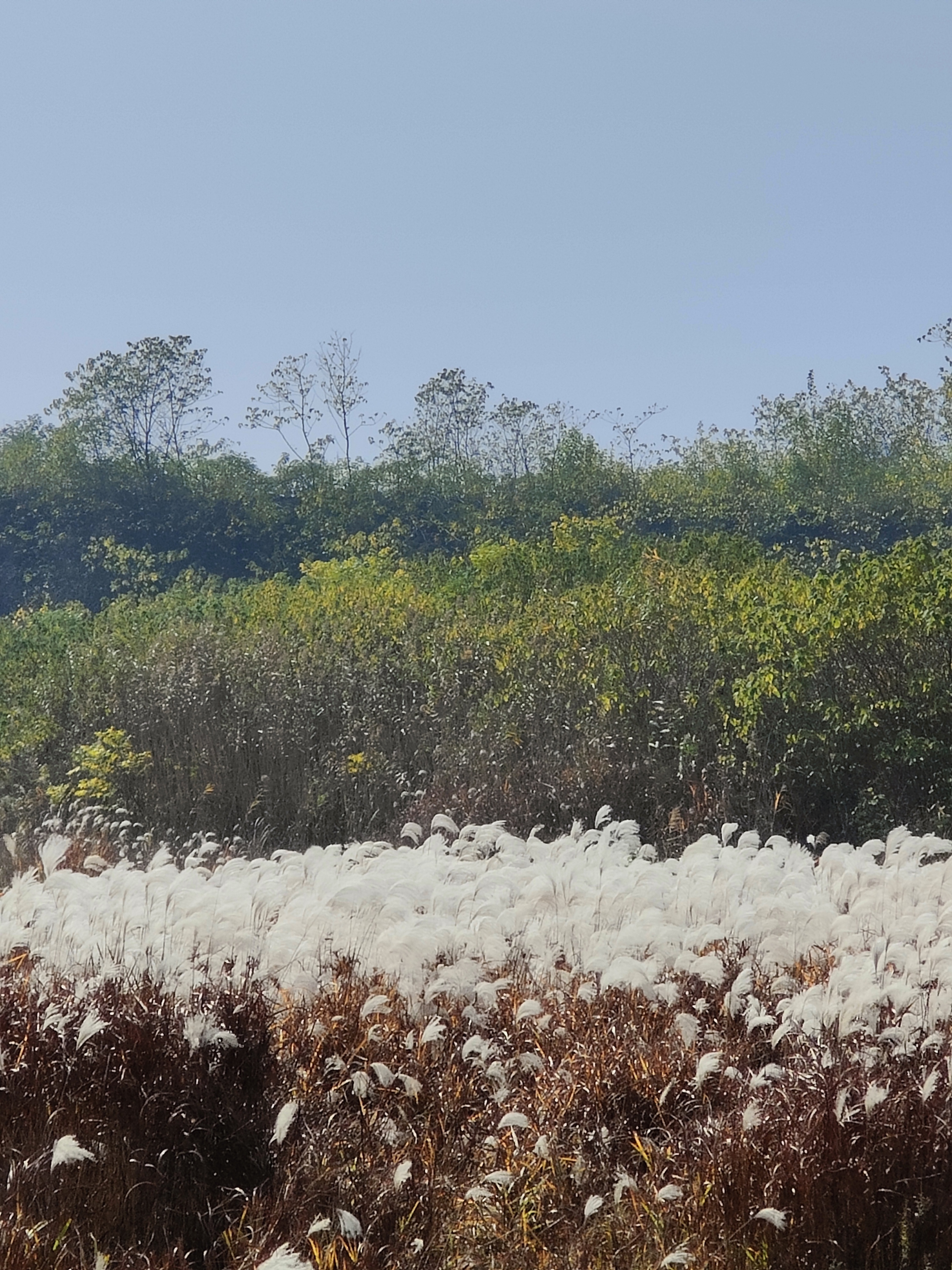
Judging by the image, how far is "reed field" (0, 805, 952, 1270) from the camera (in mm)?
3244

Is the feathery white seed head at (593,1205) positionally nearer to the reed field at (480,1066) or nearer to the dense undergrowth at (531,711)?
the reed field at (480,1066)

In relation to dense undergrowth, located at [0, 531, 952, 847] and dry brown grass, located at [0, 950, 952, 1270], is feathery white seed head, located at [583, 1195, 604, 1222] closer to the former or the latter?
dry brown grass, located at [0, 950, 952, 1270]

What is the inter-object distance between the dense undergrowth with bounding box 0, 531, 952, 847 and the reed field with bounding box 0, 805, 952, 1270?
3.51 meters

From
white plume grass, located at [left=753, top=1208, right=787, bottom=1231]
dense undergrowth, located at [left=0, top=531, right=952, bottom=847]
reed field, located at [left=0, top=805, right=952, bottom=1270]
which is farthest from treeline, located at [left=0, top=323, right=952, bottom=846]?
white plume grass, located at [left=753, top=1208, right=787, bottom=1231]

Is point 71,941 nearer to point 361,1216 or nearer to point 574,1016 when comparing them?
point 361,1216

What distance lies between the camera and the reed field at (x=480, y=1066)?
3.24 m

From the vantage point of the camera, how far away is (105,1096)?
145 inches

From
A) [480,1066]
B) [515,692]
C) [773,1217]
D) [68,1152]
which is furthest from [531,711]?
[68,1152]

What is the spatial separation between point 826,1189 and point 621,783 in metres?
5.65

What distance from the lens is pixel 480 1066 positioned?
13.2ft

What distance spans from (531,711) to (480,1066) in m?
5.82

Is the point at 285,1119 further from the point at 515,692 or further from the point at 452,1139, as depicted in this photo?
the point at 515,692

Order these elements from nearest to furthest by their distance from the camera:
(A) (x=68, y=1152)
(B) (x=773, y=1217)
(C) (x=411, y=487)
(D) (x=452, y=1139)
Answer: (A) (x=68, y=1152) < (B) (x=773, y=1217) < (D) (x=452, y=1139) < (C) (x=411, y=487)

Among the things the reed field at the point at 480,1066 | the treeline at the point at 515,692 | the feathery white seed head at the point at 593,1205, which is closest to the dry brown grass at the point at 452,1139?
the reed field at the point at 480,1066
